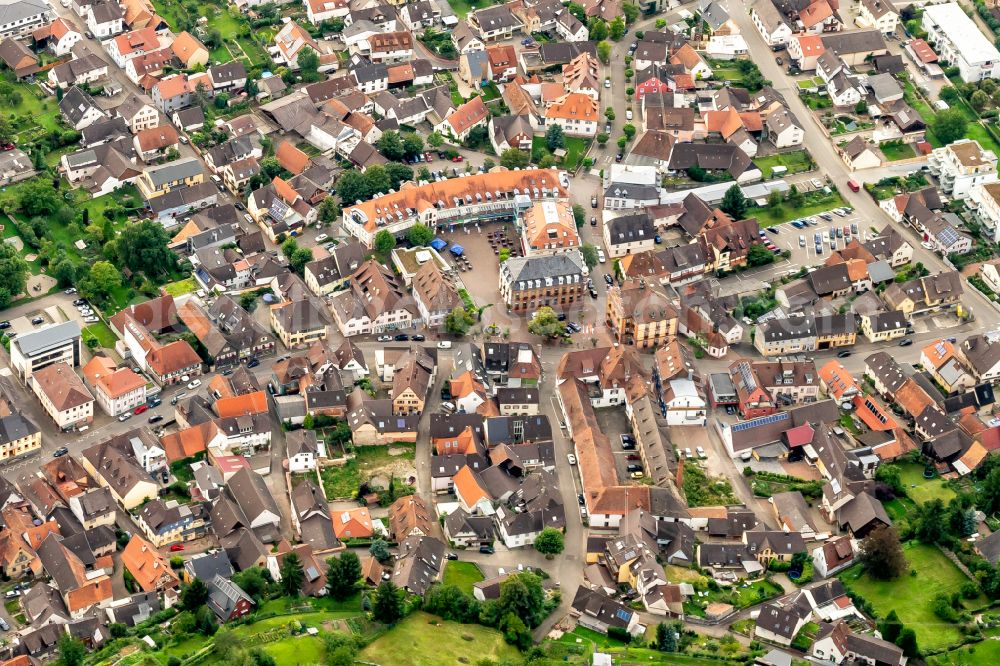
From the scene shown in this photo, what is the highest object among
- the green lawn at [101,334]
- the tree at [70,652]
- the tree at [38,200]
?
the tree at [38,200]

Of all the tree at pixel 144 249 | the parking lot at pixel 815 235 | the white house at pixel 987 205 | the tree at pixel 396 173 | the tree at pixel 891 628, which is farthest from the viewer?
the tree at pixel 396 173

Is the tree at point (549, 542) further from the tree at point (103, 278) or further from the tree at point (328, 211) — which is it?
the tree at point (103, 278)

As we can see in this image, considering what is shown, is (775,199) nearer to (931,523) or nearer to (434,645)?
(931,523)

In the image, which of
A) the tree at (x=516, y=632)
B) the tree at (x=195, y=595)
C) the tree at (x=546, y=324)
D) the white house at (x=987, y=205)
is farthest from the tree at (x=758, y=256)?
the tree at (x=195, y=595)

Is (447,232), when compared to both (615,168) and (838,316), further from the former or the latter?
(838,316)

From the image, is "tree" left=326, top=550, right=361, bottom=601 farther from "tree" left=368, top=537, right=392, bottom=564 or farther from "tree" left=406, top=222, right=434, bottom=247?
"tree" left=406, top=222, right=434, bottom=247

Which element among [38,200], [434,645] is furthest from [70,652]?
[38,200]
